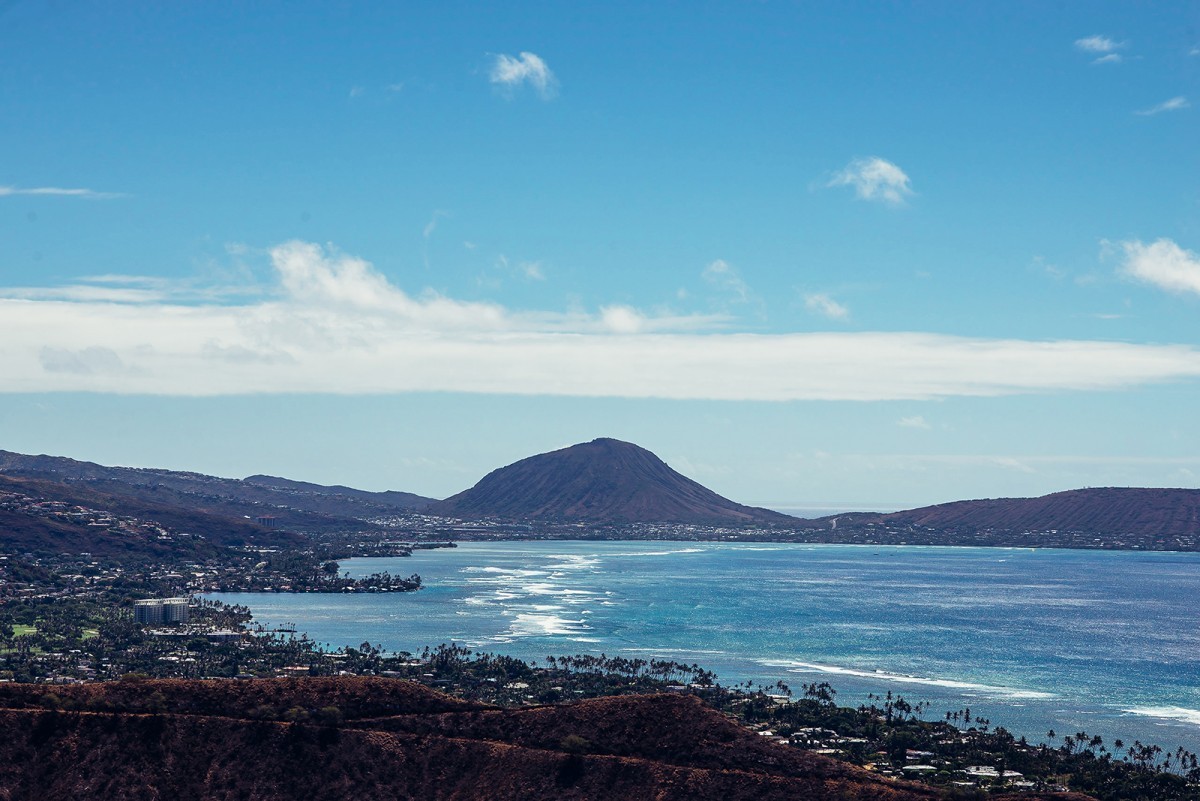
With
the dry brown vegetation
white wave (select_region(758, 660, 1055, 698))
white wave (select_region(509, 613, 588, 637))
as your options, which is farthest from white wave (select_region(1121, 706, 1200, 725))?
white wave (select_region(509, 613, 588, 637))

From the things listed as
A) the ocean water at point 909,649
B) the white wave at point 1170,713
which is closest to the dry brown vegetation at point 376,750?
the ocean water at point 909,649

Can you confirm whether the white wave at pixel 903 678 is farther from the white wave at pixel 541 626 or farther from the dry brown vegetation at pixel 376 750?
the dry brown vegetation at pixel 376 750

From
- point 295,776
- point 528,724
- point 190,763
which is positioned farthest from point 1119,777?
point 190,763

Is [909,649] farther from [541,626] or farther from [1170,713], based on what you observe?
[541,626]

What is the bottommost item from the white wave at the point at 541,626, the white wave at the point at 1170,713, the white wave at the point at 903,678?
the white wave at the point at 1170,713

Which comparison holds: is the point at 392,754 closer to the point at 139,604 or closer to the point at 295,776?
the point at 295,776

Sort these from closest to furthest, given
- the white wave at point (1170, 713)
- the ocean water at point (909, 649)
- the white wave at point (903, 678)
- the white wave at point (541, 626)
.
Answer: the white wave at point (1170, 713) → the ocean water at point (909, 649) → the white wave at point (903, 678) → the white wave at point (541, 626)
